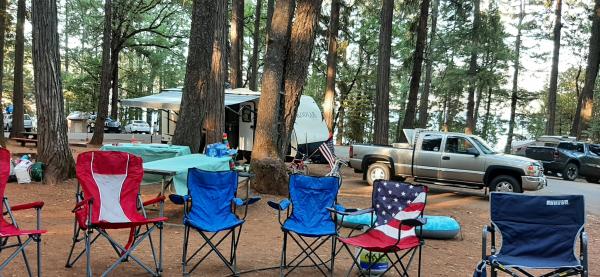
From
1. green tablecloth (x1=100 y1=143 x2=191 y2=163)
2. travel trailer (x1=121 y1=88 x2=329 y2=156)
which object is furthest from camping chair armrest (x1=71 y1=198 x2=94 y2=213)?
travel trailer (x1=121 y1=88 x2=329 y2=156)

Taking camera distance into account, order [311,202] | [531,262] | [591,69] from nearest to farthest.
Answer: [531,262], [311,202], [591,69]

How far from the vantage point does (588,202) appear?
11000mm

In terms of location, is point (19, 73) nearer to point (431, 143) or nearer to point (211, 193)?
point (431, 143)

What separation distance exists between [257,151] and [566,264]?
585cm

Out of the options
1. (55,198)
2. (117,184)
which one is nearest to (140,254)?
(117,184)

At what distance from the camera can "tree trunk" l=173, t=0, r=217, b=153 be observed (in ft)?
29.9

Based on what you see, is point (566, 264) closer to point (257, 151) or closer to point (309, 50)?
point (257, 151)

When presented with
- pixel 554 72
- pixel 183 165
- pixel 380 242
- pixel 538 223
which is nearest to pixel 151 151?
pixel 183 165

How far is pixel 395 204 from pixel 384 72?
9.58 m

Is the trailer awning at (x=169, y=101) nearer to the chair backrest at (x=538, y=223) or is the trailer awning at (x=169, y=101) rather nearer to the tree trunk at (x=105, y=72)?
the tree trunk at (x=105, y=72)

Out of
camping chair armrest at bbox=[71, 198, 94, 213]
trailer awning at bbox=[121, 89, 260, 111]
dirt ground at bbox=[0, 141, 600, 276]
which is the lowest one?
dirt ground at bbox=[0, 141, 600, 276]

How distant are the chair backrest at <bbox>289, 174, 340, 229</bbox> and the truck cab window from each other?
21.7 ft

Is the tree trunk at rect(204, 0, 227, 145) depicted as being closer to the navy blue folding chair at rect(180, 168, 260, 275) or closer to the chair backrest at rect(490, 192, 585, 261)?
the navy blue folding chair at rect(180, 168, 260, 275)

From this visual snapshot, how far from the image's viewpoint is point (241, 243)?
5.46 m
